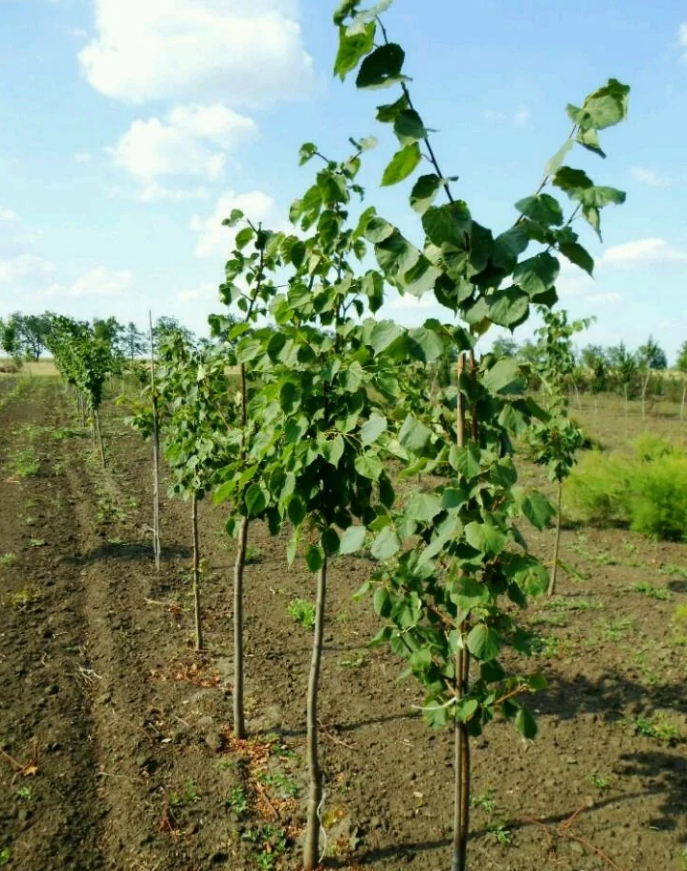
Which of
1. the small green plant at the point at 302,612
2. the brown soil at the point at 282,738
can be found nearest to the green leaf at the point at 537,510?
the brown soil at the point at 282,738

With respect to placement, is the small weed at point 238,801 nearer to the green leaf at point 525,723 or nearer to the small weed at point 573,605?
the green leaf at point 525,723

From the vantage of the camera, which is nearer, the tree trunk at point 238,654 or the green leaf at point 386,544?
the green leaf at point 386,544

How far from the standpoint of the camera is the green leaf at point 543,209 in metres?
1.67

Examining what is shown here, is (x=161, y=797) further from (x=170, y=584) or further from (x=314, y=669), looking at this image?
(x=170, y=584)

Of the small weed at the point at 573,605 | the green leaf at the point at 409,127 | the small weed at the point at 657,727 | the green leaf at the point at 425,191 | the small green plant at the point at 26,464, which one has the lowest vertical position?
the small weed at the point at 657,727

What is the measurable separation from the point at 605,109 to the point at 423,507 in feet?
3.97

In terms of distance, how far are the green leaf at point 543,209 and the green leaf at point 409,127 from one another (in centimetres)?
33

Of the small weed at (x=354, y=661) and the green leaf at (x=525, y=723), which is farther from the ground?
the green leaf at (x=525, y=723)

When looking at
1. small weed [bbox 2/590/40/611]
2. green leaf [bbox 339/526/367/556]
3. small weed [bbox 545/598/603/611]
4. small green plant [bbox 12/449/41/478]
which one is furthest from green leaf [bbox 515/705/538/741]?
small green plant [bbox 12/449/41/478]

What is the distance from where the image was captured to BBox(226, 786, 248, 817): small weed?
143 inches

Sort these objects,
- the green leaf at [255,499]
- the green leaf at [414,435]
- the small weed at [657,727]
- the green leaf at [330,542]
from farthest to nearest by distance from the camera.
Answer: the small weed at [657,727] → the green leaf at [330,542] → the green leaf at [255,499] → the green leaf at [414,435]

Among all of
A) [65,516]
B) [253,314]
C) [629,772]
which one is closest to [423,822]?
[629,772]

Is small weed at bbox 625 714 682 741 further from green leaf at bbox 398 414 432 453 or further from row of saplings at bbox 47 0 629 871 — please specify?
green leaf at bbox 398 414 432 453

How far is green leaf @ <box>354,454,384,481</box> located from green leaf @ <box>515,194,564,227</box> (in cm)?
105
